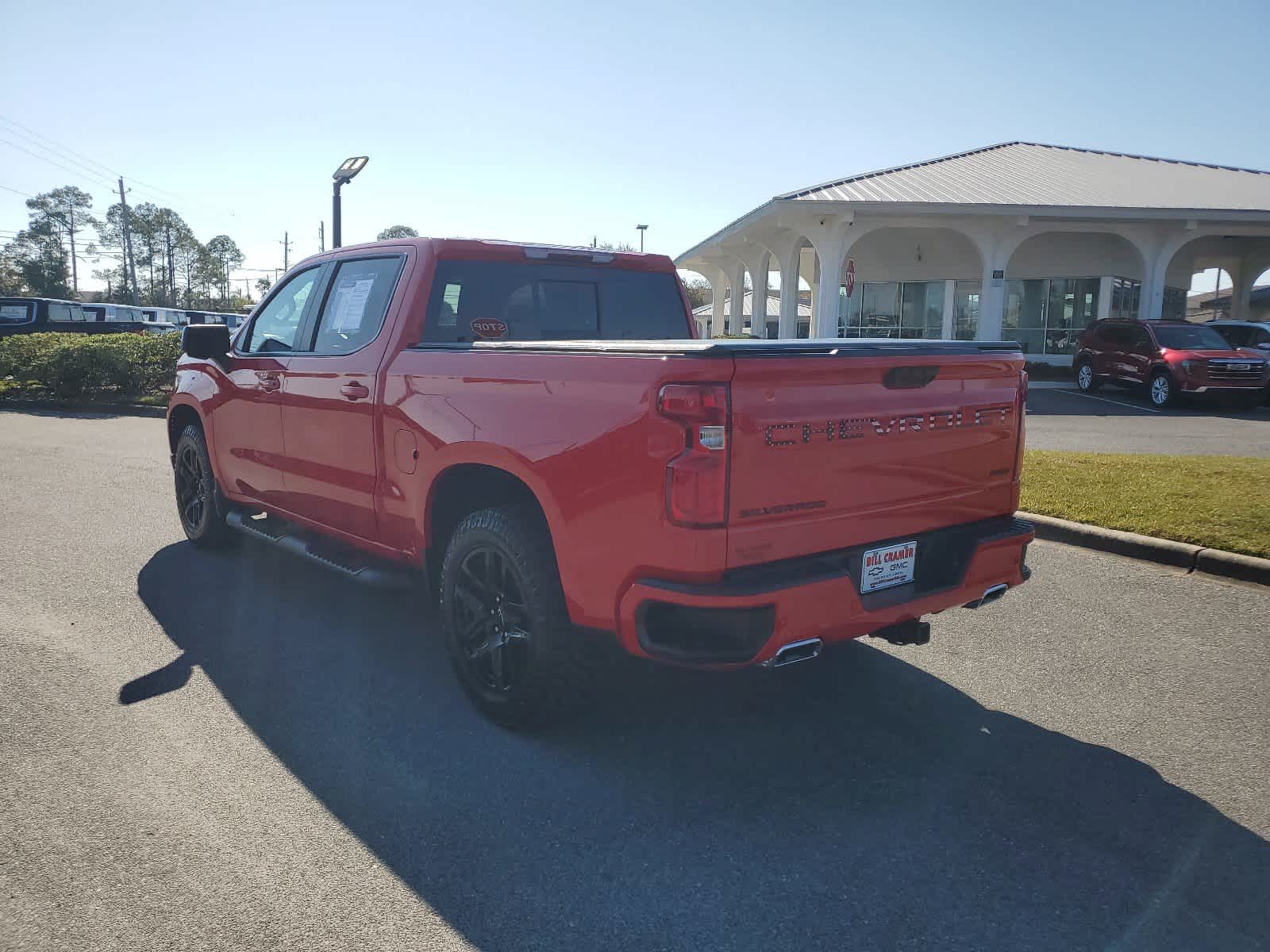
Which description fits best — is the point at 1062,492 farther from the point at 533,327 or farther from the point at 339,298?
the point at 339,298

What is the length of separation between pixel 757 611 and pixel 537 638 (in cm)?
92

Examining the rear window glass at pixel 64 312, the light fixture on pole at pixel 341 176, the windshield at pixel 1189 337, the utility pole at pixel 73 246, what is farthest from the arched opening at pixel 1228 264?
the utility pole at pixel 73 246

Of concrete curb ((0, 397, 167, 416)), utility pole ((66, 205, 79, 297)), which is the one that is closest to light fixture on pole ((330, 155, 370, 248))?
concrete curb ((0, 397, 167, 416))

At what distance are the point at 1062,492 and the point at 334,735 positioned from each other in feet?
21.6

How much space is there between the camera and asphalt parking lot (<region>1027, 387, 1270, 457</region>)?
12.2 meters

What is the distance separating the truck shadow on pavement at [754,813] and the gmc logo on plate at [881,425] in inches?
49.4

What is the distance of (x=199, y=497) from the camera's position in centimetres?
662

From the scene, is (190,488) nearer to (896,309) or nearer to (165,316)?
(896,309)

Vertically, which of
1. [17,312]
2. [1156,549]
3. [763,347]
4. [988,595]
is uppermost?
[17,312]

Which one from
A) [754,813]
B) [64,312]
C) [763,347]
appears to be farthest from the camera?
[64,312]

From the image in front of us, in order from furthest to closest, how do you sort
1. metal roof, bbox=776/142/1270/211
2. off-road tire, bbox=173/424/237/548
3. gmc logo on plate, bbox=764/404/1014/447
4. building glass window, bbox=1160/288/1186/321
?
building glass window, bbox=1160/288/1186/321, metal roof, bbox=776/142/1270/211, off-road tire, bbox=173/424/237/548, gmc logo on plate, bbox=764/404/1014/447

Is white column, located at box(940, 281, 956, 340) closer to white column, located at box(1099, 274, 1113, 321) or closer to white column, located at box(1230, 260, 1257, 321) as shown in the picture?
white column, located at box(1099, 274, 1113, 321)

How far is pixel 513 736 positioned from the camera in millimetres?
3758

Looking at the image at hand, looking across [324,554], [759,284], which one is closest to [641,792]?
[324,554]
